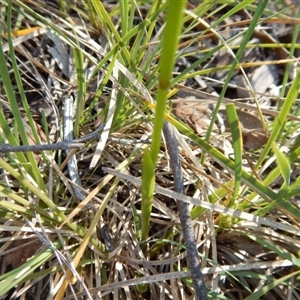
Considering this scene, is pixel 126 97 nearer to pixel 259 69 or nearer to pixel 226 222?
pixel 226 222

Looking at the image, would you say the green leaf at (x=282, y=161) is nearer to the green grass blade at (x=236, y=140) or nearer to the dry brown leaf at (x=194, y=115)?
the green grass blade at (x=236, y=140)

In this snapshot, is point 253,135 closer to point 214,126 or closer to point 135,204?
point 214,126

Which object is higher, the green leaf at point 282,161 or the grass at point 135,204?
the green leaf at point 282,161

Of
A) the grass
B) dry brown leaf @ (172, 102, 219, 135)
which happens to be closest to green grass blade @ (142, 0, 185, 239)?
the grass

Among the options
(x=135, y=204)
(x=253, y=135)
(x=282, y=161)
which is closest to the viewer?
(x=282, y=161)

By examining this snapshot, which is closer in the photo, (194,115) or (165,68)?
(165,68)

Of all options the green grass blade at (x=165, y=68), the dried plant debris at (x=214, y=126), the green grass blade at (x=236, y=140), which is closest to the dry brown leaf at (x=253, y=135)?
the dried plant debris at (x=214, y=126)

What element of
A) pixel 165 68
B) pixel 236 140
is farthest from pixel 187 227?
pixel 165 68

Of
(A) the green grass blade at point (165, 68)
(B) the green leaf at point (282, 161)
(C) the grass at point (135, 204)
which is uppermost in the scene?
(A) the green grass blade at point (165, 68)

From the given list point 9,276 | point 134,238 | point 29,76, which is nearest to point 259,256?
point 134,238
